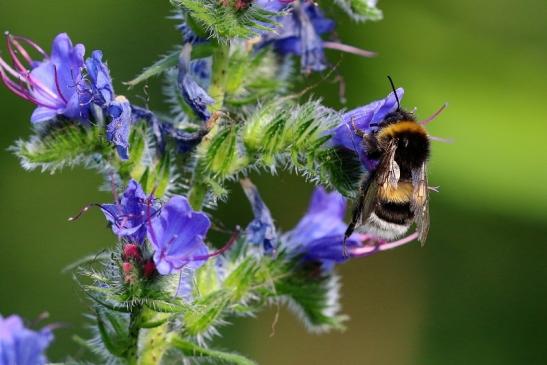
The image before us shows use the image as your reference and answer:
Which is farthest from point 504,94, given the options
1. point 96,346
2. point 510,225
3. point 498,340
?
point 96,346

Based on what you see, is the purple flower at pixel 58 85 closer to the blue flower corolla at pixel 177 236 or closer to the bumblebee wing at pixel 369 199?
the blue flower corolla at pixel 177 236

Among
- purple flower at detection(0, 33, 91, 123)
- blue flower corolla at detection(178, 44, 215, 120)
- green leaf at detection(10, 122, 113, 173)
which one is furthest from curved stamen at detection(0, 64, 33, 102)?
blue flower corolla at detection(178, 44, 215, 120)

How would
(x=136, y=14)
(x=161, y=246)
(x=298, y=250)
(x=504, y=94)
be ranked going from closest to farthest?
(x=161, y=246)
(x=298, y=250)
(x=504, y=94)
(x=136, y=14)

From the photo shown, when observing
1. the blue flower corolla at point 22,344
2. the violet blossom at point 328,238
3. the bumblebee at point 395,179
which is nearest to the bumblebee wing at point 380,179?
the bumblebee at point 395,179

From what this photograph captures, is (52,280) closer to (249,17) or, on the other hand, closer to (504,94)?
(504,94)

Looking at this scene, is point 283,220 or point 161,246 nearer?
point 161,246

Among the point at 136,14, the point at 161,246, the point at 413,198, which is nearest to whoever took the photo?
the point at 161,246

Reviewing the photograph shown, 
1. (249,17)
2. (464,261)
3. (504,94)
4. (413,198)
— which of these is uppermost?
(249,17)
